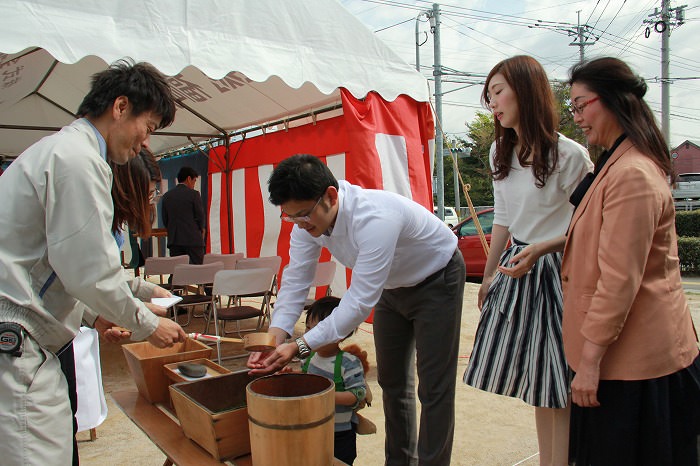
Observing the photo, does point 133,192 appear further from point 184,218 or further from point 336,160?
point 184,218

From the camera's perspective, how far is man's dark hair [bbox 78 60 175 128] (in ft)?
4.56

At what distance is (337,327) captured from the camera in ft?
5.21

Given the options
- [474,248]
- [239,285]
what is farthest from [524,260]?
[474,248]

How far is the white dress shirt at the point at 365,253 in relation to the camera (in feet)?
5.32

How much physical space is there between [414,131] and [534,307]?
305cm

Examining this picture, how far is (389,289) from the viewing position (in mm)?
2049

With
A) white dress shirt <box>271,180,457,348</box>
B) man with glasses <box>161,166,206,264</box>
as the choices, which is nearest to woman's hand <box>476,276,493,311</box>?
white dress shirt <box>271,180,457,348</box>

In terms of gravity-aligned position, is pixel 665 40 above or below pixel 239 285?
above

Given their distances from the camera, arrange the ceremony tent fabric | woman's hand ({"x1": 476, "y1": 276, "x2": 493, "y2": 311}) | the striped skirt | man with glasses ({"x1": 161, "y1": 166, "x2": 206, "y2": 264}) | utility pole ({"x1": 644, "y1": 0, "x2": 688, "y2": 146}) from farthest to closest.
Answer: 1. utility pole ({"x1": 644, "y1": 0, "x2": 688, "y2": 146})
2. man with glasses ({"x1": 161, "y1": 166, "x2": 206, "y2": 264})
3. the ceremony tent fabric
4. woman's hand ({"x1": 476, "y1": 276, "x2": 493, "y2": 311})
5. the striped skirt

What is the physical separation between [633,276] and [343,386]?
101cm

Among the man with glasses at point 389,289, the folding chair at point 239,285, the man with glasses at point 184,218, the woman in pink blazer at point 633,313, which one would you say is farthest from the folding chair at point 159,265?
the woman in pink blazer at point 633,313

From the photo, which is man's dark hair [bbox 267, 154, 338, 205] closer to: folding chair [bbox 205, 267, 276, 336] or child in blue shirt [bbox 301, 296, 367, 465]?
child in blue shirt [bbox 301, 296, 367, 465]

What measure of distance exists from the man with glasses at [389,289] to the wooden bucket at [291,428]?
0.27 m

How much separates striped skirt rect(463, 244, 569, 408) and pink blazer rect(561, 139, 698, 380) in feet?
1.19
